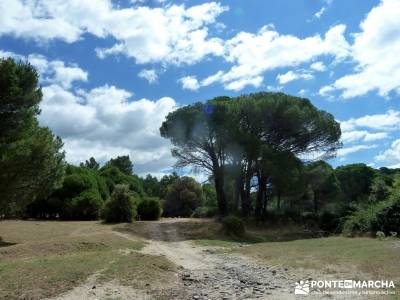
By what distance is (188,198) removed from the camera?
189ft

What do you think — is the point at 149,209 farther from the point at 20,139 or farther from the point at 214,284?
the point at 214,284

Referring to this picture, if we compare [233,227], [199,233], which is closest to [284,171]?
[233,227]

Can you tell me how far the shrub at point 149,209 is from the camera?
37.1 metres

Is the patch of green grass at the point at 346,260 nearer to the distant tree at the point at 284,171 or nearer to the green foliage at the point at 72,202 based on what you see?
the distant tree at the point at 284,171

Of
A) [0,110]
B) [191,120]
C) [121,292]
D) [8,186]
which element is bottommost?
[121,292]

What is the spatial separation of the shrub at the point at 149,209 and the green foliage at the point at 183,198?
63.6 ft

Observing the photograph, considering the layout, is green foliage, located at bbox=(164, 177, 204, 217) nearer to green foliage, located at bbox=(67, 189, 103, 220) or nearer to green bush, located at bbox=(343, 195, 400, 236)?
green foliage, located at bbox=(67, 189, 103, 220)

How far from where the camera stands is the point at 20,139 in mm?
19938

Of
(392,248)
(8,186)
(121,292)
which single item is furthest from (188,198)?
(121,292)

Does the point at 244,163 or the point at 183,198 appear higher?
the point at 244,163

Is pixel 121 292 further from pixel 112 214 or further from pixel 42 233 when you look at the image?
pixel 112 214

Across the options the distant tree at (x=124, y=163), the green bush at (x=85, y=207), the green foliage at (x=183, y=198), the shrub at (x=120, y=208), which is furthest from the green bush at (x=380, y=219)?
the distant tree at (x=124, y=163)

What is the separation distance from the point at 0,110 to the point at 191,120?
60.4 ft

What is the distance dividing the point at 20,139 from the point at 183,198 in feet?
126
